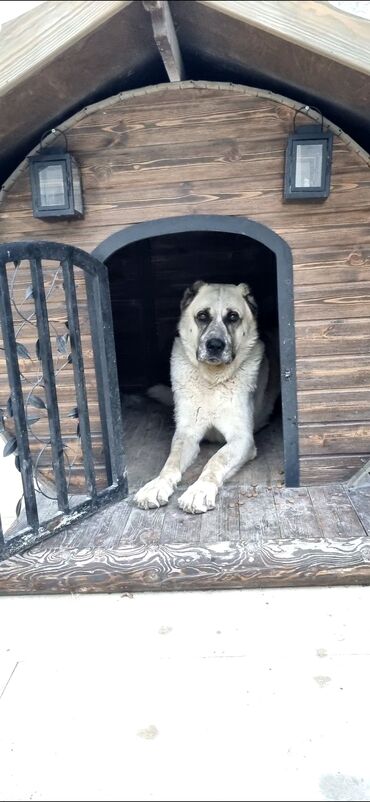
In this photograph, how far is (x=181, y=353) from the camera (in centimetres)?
332

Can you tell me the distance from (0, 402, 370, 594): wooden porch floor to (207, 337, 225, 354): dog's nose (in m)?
0.75

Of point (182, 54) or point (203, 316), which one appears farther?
point (203, 316)

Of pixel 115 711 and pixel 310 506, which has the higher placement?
pixel 310 506

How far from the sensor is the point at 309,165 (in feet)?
7.91

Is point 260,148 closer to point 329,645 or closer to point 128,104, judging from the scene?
point 128,104

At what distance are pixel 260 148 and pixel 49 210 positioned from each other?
0.99 metres

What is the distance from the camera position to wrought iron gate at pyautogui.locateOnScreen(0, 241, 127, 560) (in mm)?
2191

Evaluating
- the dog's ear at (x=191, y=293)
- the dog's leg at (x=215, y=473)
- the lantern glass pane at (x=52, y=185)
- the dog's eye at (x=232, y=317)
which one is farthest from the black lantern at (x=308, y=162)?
the dog's leg at (x=215, y=473)

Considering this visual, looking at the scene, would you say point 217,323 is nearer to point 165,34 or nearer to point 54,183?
point 54,183

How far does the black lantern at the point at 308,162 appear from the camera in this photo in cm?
239

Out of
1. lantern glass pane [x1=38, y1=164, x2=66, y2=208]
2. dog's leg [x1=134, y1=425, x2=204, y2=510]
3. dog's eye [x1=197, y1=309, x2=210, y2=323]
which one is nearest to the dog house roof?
lantern glass pane [x1=38, y1=164, x2=66, y2=208]

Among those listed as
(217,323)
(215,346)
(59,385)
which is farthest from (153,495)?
(217,323)

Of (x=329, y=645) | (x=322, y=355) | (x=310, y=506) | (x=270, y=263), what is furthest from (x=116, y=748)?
(x=270, y=263)

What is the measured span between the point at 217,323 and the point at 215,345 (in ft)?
0.52
